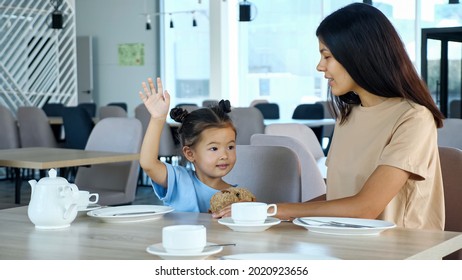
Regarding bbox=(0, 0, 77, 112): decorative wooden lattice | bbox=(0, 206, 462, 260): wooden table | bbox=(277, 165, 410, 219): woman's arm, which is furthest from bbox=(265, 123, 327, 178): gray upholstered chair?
bbox=(0, 0, 77, 112): decorative wooden lattice

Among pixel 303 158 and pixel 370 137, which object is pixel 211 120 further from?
pixel 303 158

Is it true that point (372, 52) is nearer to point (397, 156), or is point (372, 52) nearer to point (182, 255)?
point (397, 156)

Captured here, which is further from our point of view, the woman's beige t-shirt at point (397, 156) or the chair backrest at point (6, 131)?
the chair backrest at point (6, 131)

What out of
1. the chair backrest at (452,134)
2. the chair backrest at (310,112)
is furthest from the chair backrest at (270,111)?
the chair backrest at (452,134)

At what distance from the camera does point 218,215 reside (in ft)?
5.51

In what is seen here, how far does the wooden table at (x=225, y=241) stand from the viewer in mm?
1311

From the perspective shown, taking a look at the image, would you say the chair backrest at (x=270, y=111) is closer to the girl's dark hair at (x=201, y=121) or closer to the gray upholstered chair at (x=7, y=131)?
the gray upholstered chair at (x=7, y=131)

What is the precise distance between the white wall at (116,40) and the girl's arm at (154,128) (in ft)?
33.6

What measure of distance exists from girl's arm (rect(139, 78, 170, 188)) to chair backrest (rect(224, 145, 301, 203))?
414 millimetres

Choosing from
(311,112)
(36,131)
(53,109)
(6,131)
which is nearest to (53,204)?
(6,131)

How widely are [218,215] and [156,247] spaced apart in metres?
0.38

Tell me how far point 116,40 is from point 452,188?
10754mm

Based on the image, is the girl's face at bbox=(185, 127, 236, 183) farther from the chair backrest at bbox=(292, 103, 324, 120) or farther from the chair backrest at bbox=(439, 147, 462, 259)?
the chair backrest at bbox=(292, 103, 324, 120)
